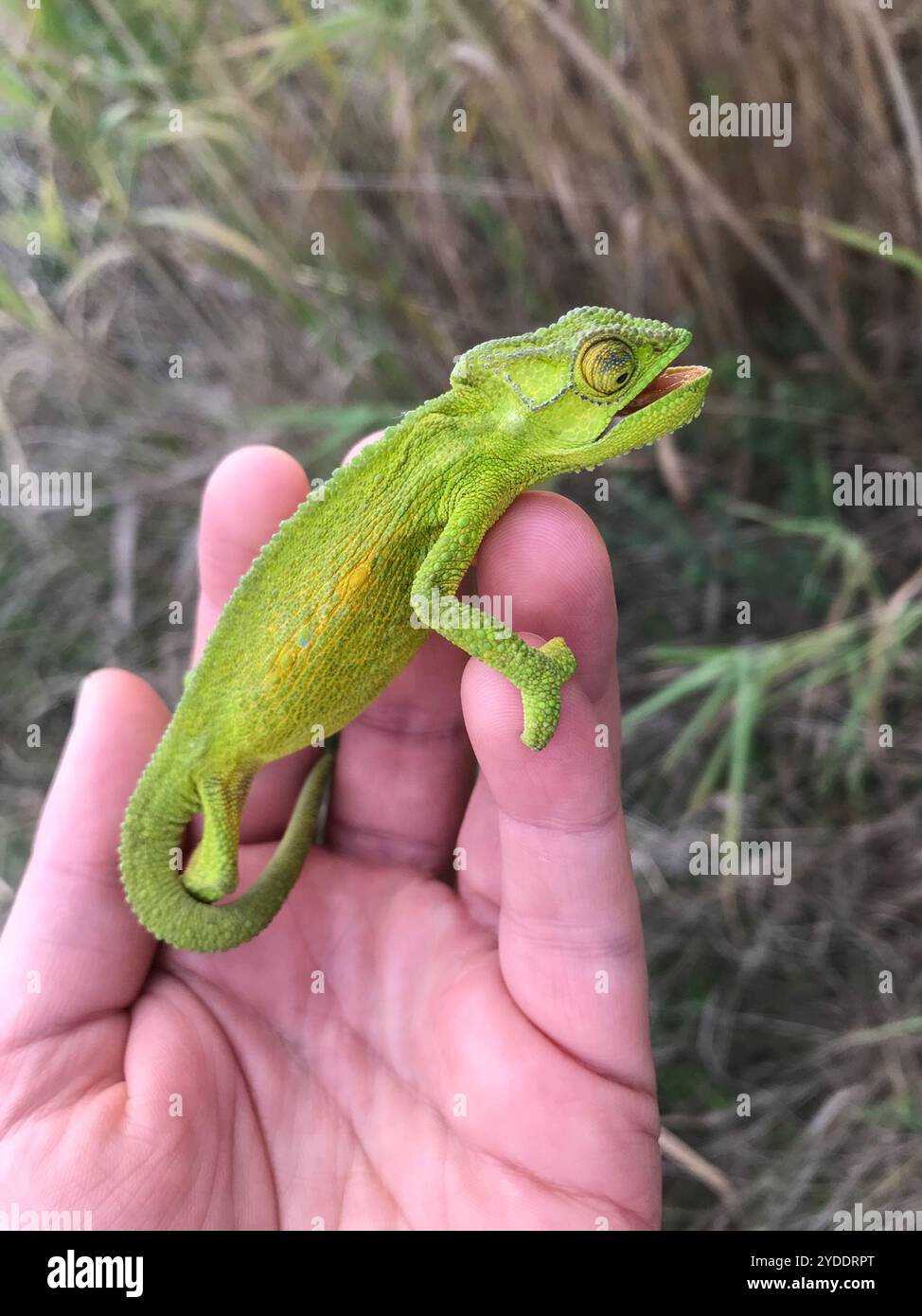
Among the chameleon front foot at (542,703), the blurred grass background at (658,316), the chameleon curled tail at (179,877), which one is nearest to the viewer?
the chameleon front foot at (542,703)

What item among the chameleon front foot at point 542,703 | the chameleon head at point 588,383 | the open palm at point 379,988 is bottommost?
the open palm at point 379,988

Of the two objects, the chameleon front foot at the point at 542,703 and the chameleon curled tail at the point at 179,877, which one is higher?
the chameleon front foot at the point at 542,703

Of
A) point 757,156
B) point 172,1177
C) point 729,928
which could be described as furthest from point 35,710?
point 757,156

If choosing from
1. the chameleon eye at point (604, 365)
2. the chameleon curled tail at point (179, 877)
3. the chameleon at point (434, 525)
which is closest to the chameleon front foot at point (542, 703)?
the chameleon at point (434, 525)

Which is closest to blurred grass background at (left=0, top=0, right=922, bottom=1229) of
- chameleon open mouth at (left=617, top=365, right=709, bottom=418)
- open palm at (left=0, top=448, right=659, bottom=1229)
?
open palm at (left=0, top=448, right=659, bottom=1229)

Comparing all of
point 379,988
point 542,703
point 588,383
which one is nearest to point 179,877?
point 379,988

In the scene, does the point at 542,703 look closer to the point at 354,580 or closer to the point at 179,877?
the point at 354,580

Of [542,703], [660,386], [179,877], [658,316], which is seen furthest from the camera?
[658,316]

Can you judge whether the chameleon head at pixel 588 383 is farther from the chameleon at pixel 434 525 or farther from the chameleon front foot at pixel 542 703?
the chameleon front foot at pixel 542 703
